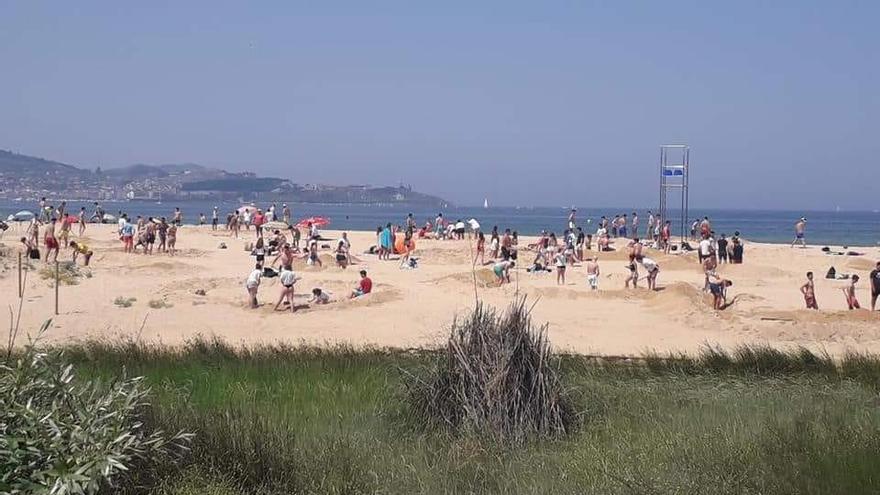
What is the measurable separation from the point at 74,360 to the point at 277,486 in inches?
228

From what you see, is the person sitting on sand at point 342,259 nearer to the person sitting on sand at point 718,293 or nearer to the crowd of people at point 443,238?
the crowd of people at point 443,238

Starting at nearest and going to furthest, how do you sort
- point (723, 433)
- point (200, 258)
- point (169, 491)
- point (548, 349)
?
point (169, 491) → point (723, 433) → point (548, 349) → point (200, 258)

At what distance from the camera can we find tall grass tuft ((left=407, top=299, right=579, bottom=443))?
7.71 meters

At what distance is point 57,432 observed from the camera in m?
4.63

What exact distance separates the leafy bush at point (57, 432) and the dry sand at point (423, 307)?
7.58 metres

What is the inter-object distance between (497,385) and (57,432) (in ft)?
12.8

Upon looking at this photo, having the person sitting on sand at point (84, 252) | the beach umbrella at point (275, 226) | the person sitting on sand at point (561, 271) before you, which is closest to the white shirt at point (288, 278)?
the person sitting on sand at point (561, 271)

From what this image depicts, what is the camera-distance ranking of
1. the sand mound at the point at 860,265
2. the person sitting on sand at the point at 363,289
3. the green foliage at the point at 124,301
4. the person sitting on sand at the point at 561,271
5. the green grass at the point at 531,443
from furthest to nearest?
the sand mound at the point at 860,265 → the person sitting on sand at the point at 561,271 → the person sitting on sand at the point at 363,289 → the green foliage at the point at 124,301 → the green grass at the point at 531,443

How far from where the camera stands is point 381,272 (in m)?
27.3

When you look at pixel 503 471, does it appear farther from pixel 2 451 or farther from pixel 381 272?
pixel 381 272

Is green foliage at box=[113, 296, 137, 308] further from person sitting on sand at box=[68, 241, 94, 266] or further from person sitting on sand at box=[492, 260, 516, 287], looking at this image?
person sitting on sand at box=[492, 260, 516, 287]

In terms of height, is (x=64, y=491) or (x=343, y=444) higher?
(x=64, y=491)

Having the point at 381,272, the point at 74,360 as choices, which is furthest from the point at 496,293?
the point at 74,360

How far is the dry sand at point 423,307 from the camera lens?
53.7 feet
